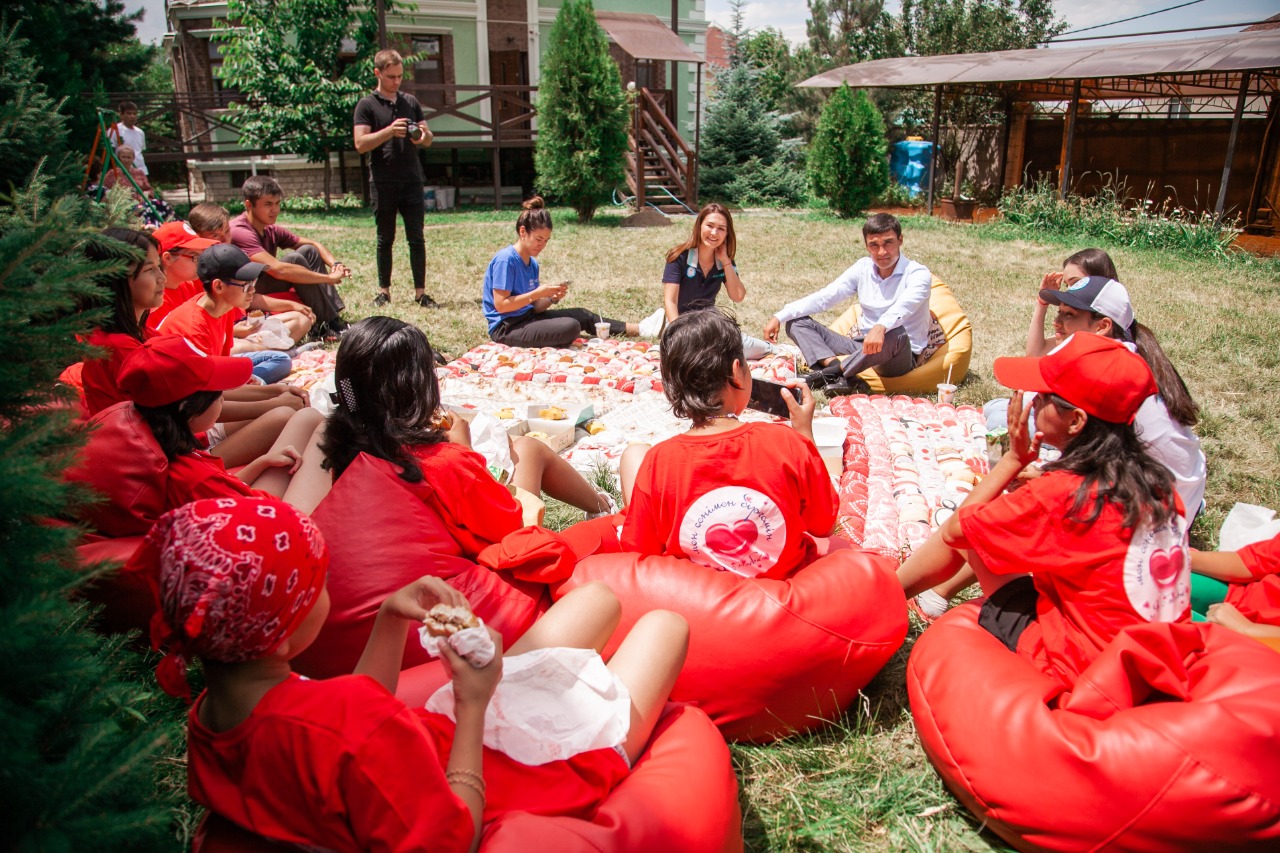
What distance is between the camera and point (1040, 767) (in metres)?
1.99

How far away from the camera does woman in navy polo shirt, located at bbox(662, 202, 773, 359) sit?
6.29 metres

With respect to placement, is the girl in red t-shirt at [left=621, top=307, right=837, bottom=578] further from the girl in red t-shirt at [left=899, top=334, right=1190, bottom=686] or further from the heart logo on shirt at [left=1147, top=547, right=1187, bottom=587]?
the heart logo on shirt at [left=1147, top=547, right=1187, bottom=587]

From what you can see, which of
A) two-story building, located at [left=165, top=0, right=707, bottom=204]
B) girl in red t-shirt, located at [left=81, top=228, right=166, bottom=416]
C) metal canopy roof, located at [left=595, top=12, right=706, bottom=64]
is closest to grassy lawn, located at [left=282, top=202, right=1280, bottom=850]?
girl in red t-shirt, located at [left=81, top=228, right=166, bottom=416]

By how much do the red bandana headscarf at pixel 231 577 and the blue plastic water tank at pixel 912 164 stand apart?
65.4 ft

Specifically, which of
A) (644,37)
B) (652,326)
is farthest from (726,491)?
(644,37)

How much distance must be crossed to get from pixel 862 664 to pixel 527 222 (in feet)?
16.0

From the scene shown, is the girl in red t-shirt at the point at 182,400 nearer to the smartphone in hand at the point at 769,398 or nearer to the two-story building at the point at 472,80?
the smartphone in hand at the point at 769,398

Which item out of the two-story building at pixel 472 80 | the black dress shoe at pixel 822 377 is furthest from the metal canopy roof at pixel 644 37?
the black dress shoe at pixel 822 377

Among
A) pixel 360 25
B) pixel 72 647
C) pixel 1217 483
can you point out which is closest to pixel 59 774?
pixel 72 647

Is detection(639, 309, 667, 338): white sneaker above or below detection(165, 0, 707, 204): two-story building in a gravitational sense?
below

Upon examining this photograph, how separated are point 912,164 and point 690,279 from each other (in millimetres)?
15453

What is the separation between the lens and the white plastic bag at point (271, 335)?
618 cm

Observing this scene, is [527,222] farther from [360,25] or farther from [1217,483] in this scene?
[360,25]

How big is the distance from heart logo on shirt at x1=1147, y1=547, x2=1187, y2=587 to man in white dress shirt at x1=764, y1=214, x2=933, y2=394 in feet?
11.4
